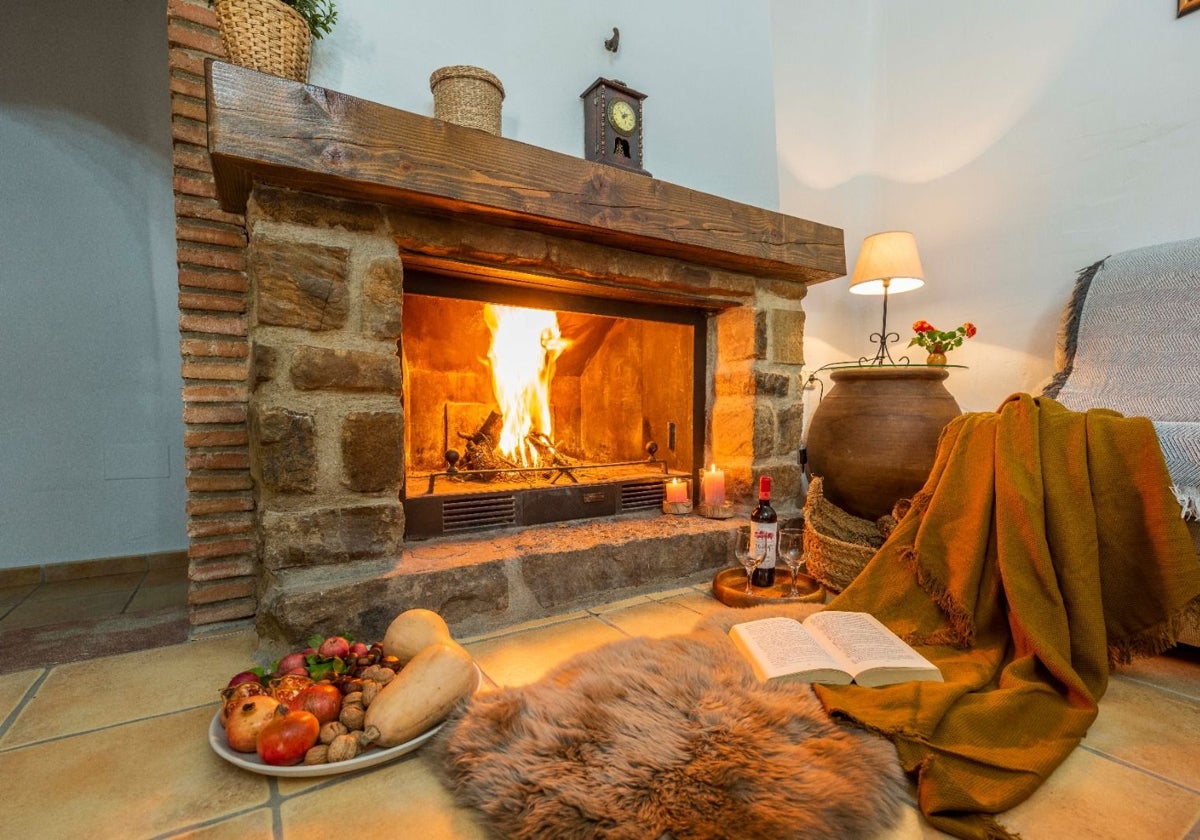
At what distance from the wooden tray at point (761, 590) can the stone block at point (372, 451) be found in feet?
2.86

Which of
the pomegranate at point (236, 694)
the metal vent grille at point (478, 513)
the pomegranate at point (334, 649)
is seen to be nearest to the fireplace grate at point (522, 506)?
the metal vent grille at point (478, 513)

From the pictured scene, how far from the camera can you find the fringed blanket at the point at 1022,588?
0.78 m

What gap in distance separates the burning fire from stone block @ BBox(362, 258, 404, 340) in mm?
511

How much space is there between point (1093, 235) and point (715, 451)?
61.7 inches

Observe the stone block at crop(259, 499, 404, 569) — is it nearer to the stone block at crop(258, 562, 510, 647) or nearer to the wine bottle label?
the stone block at crop(258, 562, 510, 647)

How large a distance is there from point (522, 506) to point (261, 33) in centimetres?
118

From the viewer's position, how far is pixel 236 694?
0.81m

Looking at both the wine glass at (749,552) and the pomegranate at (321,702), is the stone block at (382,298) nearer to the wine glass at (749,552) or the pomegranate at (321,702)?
the pomegranate at (321,702)

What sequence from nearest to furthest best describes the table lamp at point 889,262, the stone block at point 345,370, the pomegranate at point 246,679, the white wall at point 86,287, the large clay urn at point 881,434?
1. the pomegranate at point 246,679
2. the stone block at point 345,370
3. the large clay urn at point 881,434
4. the white wall at point 86,287
5. the table lamp at point 889,262

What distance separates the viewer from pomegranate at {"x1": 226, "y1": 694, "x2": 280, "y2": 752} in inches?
29.6

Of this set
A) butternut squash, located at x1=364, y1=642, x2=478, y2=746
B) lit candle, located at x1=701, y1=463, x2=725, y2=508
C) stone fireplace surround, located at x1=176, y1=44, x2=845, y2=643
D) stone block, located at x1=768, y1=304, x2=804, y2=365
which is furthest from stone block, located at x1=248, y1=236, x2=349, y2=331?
stone block, located at x1=768, y1=304, x2=804, y2=365

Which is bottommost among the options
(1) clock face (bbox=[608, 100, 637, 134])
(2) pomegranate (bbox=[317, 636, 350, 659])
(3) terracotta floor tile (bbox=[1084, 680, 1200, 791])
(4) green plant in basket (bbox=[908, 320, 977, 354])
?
(3) terracotta floor tile (bbox=[1084, 680, 1200, 791])

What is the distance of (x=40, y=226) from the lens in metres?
1.65

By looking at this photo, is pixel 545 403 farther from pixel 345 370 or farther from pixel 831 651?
pixel 831 651
